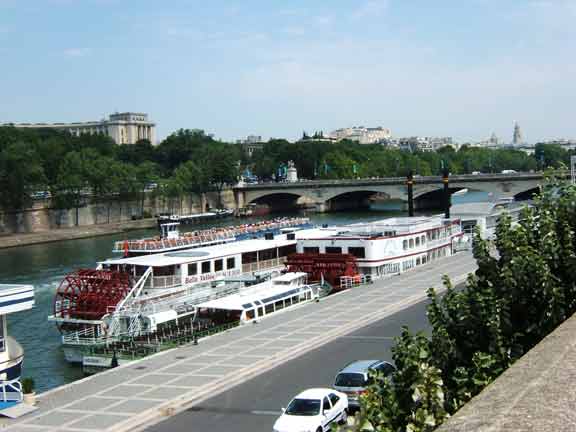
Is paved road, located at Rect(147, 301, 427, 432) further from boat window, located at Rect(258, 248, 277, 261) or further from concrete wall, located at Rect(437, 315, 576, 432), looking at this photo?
boat window, located at Rect(258, 248, 277, 261)

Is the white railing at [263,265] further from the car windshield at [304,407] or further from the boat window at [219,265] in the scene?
the car windshield at [304,407]

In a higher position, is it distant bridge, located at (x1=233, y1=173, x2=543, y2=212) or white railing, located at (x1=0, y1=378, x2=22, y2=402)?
distant bridge, located at (x1=233, y1=173, x2=543, y2=212)

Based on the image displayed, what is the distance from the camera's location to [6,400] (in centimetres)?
2058

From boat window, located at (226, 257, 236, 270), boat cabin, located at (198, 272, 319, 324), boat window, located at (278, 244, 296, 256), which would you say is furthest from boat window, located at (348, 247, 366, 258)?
boat window, located at (226, 257, 236, 270)

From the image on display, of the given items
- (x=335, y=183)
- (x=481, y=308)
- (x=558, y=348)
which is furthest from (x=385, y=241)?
(x=335, y=183)

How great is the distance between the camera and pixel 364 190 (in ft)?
390

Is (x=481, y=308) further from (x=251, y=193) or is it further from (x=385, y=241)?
(x=251, y=193)

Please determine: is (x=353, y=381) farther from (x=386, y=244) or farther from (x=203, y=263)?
(x=386, y=244)

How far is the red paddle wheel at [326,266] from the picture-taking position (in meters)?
41.9

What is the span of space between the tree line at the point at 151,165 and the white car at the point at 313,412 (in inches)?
2370

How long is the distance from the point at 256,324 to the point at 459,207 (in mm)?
45260

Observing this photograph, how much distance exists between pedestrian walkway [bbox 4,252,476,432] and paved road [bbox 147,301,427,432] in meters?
0.46

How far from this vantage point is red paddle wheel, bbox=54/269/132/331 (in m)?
34.5

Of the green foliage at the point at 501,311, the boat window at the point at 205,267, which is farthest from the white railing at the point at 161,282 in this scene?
the green foliage at the point at 501,311
